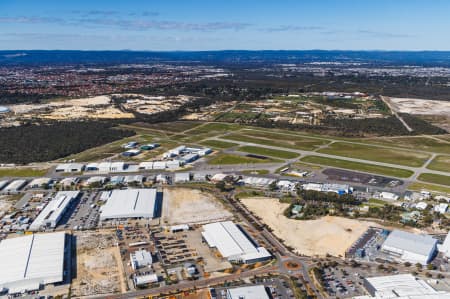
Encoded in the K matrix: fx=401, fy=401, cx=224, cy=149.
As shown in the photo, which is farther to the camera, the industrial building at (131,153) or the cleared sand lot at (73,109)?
the cleared sand lot at (73,109)

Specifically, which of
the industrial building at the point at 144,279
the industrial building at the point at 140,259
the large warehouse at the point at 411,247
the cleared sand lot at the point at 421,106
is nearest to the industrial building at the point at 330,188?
the large warehouse at the point at 411,247

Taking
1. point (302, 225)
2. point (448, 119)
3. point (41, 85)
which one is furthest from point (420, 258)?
point (41, 85)

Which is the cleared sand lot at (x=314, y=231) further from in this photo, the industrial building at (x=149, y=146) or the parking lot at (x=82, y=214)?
the industrial building at (x=149, y=146)

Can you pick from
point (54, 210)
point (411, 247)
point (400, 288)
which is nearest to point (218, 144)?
point (54, 210)

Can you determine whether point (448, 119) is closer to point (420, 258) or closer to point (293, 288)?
point (420, 258)

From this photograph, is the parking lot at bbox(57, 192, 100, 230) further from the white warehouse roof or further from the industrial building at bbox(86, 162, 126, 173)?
the white warehouse roof
